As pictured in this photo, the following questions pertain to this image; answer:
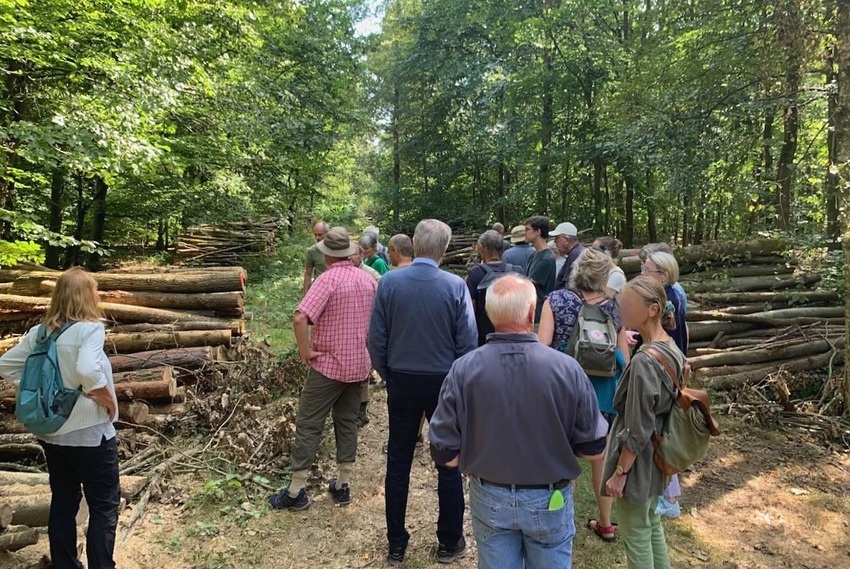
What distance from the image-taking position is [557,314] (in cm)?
382

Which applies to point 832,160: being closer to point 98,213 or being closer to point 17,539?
point 17,539

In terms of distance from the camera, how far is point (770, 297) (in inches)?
303

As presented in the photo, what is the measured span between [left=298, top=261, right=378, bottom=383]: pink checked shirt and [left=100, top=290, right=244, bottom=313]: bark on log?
398 cm

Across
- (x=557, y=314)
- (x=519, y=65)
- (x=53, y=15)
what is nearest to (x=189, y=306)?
(x=53, y=15)

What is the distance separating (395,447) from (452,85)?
1934cm

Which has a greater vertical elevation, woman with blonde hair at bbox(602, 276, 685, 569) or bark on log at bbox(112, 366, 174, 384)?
woman with blonde hair at bbox(602, 276, 685, 569)

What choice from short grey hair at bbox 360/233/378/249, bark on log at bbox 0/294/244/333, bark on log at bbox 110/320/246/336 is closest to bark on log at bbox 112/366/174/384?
bark on log at bbox 110/320/246/336

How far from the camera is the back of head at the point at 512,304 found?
2.25 meters

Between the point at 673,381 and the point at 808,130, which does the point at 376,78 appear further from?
the point at 673,381

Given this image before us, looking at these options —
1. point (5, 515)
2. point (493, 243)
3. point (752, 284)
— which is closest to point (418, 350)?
point (493, 243)

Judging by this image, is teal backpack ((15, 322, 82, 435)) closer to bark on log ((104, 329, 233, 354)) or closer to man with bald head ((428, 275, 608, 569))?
man with bald head ((428, 275, 608, 569))

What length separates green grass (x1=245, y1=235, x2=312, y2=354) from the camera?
9719mm

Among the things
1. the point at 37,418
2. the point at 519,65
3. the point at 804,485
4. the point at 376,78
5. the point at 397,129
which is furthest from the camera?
the point at 376,78

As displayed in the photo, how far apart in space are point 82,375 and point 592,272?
3350 mm
